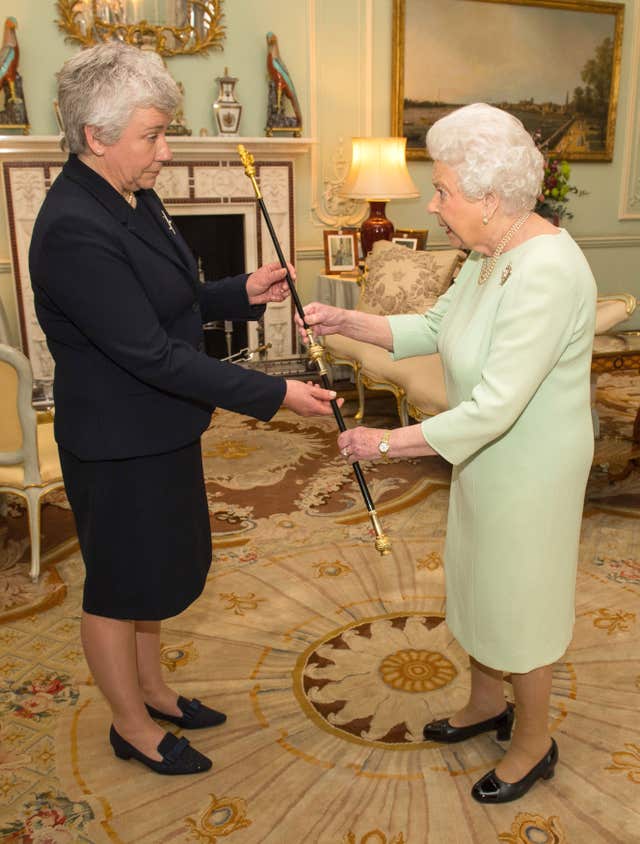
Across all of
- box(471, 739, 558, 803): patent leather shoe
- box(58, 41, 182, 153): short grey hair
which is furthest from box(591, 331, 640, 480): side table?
box(58, 41, 182, 153): short grey hair

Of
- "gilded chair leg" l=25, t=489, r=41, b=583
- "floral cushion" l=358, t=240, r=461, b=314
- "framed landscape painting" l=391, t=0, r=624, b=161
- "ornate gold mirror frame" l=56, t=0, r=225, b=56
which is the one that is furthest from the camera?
"framed landscape painting" l=391, t=0, r=624, b=161

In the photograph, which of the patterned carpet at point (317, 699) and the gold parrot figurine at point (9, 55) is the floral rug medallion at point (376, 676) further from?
the gold parrot figurine at point (9, 55)

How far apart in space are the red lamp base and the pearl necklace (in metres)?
4.19

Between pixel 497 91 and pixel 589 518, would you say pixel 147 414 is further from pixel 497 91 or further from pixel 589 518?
pixel 497 91

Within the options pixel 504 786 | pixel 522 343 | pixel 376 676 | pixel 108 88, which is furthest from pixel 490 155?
pixel 376 676

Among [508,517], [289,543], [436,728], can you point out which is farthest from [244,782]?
[289,543]

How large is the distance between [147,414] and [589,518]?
2.63 meters

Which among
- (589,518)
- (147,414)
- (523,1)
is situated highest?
(523,1)

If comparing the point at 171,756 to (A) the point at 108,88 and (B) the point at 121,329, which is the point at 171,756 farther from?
(A) the point at 108,88

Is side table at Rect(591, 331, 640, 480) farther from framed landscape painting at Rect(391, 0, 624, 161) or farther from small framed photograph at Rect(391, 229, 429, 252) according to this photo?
framed landscape painting at Rect(391, 0, 624, 161)

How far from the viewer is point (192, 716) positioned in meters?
2.29

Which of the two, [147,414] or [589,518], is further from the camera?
[589,518]

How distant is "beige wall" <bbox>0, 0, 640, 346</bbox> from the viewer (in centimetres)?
554

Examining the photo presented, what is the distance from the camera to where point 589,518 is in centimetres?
375
